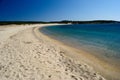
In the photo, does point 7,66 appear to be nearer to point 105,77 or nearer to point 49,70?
A: point 49,70

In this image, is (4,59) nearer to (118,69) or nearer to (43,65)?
(43,65)

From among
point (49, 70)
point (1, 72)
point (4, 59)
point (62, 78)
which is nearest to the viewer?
point (62, 78)

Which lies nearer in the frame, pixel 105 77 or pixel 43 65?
pixel 105 77

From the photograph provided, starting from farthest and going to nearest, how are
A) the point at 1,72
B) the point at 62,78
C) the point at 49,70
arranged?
the point at 49,70 < the point at 1,72 < the point at 62,78

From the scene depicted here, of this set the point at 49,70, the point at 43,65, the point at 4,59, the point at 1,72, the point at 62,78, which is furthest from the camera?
the point at 4,59

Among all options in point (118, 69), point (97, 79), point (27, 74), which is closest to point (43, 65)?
point (27, 74)

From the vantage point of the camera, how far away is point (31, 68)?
696 centimetres

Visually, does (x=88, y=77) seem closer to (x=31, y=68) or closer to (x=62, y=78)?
(x=62, y=78)

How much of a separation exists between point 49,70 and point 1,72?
2025 millimetres

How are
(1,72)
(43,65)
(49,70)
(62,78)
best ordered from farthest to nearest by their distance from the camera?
1. (43,65)
2. (49,70)
3. (1,72)
4. (62,78)

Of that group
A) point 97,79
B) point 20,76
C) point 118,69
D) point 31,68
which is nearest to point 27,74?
point 20,76

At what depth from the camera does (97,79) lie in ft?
20.0

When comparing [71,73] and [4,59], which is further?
[4,59]

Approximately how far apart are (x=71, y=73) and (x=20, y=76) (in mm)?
2125
